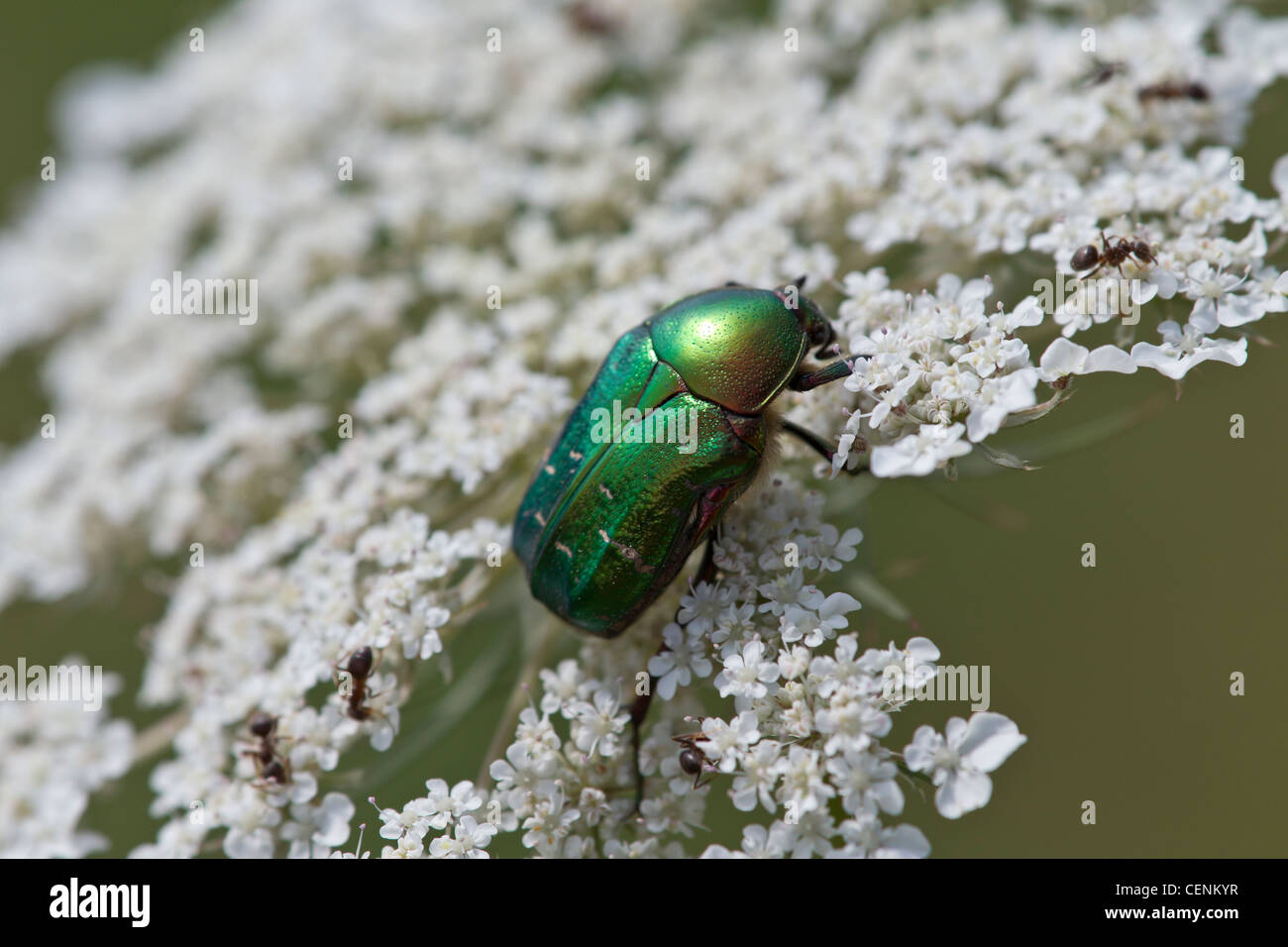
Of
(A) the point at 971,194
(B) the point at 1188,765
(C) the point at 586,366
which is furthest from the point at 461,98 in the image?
(B) the point at 1188,765

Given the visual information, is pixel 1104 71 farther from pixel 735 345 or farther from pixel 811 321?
pixel 735 345

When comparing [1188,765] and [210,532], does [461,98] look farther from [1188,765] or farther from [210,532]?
[1188,765]

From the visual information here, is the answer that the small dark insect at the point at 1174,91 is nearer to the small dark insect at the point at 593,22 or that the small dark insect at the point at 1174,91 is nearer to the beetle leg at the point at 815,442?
the beetle leg at the point at 815,442

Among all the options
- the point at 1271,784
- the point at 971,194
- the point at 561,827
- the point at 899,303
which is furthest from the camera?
the point at 1271,784

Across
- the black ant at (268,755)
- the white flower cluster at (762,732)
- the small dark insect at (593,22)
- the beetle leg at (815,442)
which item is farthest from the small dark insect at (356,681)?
the small dark insect at (593,22)

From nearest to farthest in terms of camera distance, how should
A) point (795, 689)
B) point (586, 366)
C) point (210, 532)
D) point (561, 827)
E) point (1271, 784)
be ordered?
1. point (795, 689)
2. point (561, 827)
3. point (586, 366)
4. point (210, 532)
5. point (1271, 784)

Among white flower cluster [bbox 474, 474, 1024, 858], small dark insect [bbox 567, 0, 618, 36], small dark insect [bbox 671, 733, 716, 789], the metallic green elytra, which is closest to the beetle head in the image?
the metallic green elytra
